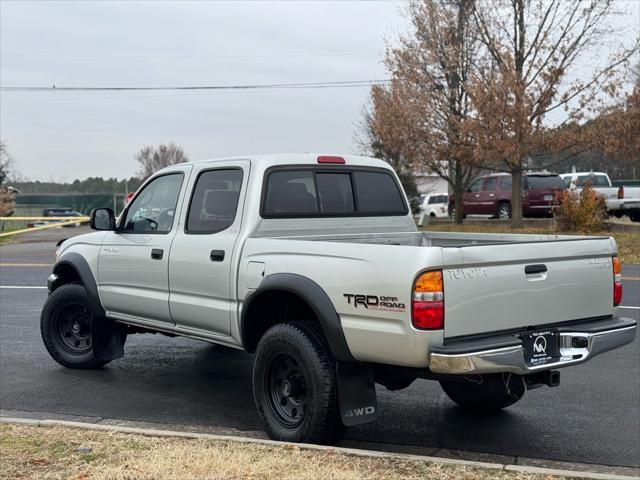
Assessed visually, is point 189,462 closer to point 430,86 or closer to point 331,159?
point 331,159

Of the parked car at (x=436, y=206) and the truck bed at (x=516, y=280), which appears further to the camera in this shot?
the parked car at (x=436, y=206)

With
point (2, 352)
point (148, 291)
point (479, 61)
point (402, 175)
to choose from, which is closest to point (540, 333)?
point (148, 291)

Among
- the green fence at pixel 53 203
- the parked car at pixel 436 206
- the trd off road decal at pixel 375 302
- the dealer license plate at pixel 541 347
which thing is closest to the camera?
the trd off road decal at pixel 375 302

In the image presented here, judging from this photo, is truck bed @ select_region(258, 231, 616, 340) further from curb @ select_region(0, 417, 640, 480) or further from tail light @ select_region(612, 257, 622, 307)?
curb @ select_region(0, 417, 640, 480)

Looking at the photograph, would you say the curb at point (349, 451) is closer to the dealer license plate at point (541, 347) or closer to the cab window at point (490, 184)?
the dealer license plate at point (541, 347)

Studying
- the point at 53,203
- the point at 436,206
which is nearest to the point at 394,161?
the point at 436,206

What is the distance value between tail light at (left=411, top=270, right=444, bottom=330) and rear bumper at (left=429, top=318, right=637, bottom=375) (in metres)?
0.16

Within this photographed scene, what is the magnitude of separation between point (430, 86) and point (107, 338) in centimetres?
1904

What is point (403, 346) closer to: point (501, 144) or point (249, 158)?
point (249, 158)

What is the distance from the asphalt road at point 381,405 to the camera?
18.0 feet

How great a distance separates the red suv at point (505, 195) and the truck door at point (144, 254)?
2098cm

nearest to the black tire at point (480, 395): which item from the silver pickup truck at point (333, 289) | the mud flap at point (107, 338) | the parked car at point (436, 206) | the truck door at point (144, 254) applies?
the silver pickup truck at point (333, 289)

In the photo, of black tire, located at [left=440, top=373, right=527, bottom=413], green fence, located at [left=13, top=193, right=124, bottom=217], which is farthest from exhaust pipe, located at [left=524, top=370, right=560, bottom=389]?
green fence, located at [left=13, top=193, right=124, bottom=217]

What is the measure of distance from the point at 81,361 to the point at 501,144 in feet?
53.8
